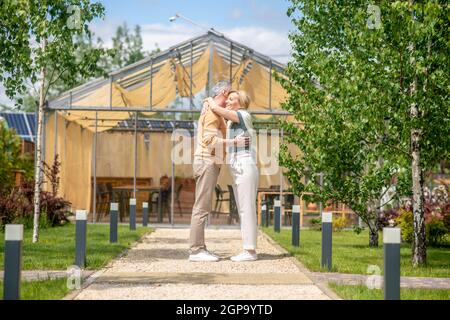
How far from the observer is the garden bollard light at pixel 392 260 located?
5.57m

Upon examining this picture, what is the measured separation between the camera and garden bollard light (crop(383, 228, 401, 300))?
5.57m

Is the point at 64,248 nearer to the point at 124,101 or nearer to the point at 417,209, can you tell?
the point at 417,209

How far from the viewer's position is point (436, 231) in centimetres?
1369

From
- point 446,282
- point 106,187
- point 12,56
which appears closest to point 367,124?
point 446,282

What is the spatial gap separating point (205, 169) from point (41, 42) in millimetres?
4788

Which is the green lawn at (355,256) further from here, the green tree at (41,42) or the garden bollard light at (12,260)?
the green tree at (41,42)

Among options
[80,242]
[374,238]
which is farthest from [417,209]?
[80,242]

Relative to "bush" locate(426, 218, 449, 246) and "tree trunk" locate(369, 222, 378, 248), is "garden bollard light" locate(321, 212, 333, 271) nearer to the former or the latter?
"tree trunk" locate(369, 222, 378, 248)

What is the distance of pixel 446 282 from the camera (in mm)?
8180
